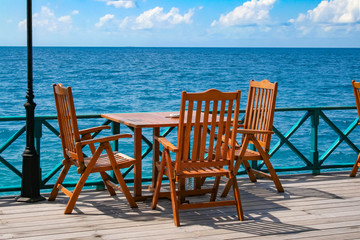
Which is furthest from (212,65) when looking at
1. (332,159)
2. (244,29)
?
(332,159)

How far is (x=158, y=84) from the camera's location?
136 feet

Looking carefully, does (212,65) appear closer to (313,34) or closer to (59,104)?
(313,34)

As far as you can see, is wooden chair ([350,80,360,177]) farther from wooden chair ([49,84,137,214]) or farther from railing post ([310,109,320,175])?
wooden chair ([49,84,137,214])

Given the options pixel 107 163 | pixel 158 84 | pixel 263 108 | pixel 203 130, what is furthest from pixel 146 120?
pixel 158 84

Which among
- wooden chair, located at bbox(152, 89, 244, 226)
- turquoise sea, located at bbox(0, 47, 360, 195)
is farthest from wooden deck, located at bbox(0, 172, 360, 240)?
turquoise sea, located at bbox(0, 47, 360, 195)

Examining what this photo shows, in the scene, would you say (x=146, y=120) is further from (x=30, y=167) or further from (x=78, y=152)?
(x=30, y=167)

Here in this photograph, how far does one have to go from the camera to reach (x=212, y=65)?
56062 millimetres

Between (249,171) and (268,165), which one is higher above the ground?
(268,165)

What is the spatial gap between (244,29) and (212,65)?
9.15 m

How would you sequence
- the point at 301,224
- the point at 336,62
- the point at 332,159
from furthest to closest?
the point at 336,62 < the point at 332,159 < the point at 301,224

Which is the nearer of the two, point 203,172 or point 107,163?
point 203,172

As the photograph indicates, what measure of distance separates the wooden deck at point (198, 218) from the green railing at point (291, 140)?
545mm

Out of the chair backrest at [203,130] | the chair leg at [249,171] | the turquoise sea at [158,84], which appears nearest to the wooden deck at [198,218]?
the chair leg at [249,171]

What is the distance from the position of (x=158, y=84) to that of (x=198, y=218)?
37.2 m
